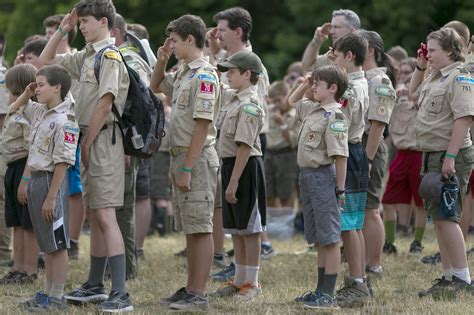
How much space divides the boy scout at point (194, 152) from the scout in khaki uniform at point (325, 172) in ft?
2.21

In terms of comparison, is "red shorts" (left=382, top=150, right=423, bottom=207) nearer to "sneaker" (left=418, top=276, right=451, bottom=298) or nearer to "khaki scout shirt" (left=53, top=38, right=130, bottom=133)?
"sneaker" (left=418, top=276, right=451, bottom=298)

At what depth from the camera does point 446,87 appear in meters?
8.40

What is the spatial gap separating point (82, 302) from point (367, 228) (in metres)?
2.56

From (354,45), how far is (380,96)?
2.13 ft

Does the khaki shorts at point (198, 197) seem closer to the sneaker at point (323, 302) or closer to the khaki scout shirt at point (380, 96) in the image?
the sneaker at point (323, 302)

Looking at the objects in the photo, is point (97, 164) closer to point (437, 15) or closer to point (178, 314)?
point (178, 314)

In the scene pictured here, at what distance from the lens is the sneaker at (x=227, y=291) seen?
27.9ft

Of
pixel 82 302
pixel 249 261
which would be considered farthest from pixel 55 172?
pixel 249 261

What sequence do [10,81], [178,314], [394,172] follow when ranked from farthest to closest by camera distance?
[394,172], [10,81], [178,314]

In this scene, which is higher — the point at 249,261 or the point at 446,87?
the point at 446,87

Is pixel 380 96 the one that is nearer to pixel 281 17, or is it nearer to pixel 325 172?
pixel 325 172

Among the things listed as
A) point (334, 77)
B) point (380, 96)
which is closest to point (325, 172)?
point (334, 77)

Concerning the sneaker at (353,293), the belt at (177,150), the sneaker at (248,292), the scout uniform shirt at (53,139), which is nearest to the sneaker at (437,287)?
the sneaker at (353,293)

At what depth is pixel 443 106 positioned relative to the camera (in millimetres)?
8438
